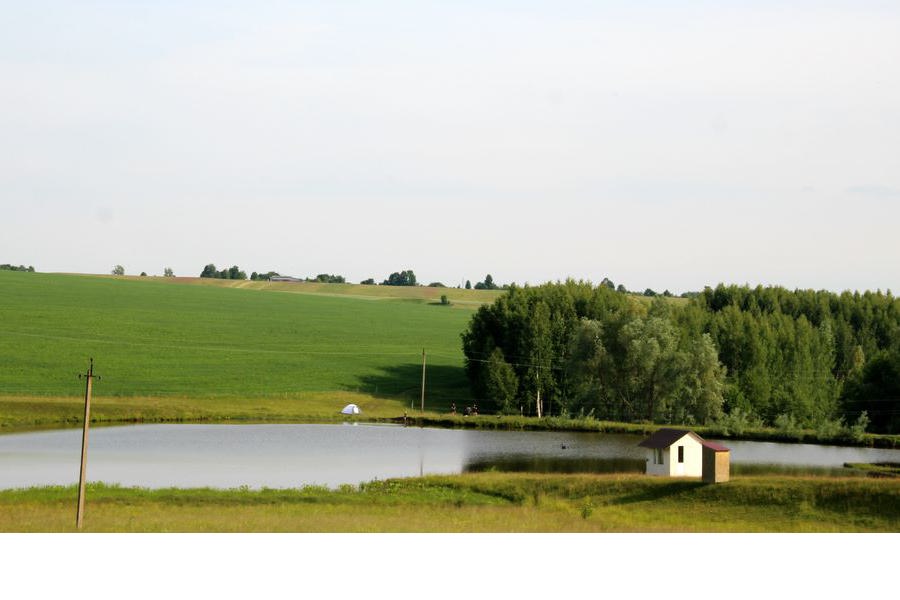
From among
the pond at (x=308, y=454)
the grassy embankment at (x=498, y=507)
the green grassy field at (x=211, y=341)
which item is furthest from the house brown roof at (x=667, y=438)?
the green grassy field at (x=211, y=341)

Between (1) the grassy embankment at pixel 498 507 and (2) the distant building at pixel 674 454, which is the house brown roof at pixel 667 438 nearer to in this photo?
(2) the distant building at pixel 674 454

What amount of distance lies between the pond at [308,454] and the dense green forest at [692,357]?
1585cm

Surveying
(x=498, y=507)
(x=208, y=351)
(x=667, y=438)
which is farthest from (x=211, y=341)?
(x=498, y=507)

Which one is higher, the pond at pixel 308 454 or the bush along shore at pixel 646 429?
the bush along shore at pixel 646 429

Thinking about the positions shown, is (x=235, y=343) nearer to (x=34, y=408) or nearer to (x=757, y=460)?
(x=34, y=408)

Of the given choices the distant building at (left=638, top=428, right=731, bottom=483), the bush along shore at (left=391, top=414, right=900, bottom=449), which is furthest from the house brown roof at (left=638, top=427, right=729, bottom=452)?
the bush along shore at (left=391, top=414, right=900, bottom=449)

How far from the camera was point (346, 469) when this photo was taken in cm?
5838

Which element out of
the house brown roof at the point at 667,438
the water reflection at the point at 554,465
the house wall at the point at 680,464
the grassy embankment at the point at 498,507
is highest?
the house brown roof at the point at 667,438

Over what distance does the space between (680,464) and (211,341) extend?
278 ft

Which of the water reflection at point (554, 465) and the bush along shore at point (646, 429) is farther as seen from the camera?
the bush along shore at point (646, 429)

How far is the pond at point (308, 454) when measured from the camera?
53938 millimetres

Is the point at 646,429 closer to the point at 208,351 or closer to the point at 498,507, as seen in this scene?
the point at 498,507

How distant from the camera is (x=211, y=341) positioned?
430 feet

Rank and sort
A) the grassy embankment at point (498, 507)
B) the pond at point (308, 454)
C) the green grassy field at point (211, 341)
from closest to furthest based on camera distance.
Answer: the grassy embankment at point (498, 507)
the pond at point (308, 454)
the green grassy field at point (211, 341)
